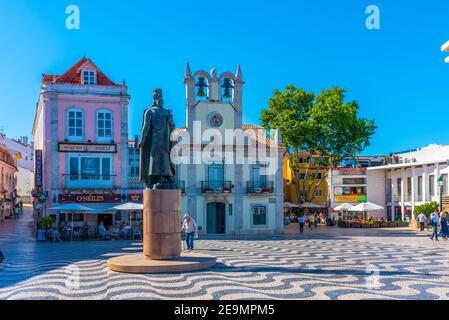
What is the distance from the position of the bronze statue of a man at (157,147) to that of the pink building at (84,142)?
1730 centimetres

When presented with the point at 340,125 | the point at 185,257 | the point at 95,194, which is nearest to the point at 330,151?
the point at 340,125

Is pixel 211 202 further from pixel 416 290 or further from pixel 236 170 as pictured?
pixel 416 290

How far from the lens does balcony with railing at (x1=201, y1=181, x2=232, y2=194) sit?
108 ft

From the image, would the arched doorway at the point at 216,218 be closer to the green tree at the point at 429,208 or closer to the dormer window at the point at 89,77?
the dormer window at the point at 89,77

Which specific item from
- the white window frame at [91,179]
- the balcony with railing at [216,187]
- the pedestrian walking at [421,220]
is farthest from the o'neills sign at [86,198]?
the pedestrian walking at [421,220]

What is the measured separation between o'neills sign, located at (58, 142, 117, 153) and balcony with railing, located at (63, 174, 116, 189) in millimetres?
1635

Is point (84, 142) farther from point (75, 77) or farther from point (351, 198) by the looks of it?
point (351, 198)

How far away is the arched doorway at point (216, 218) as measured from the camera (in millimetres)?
33188

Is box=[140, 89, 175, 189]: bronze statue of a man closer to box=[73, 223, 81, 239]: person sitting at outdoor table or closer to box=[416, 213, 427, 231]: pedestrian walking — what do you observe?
box=[73, 223, 81, 239]: person sitting at outdoor table

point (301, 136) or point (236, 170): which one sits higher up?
point (301, 136)

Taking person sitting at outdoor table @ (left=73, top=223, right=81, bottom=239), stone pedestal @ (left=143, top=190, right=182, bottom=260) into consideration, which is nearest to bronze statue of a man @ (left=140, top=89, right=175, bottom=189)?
stone pedestal @ (left=143, top=190, right=182, bottom=260)

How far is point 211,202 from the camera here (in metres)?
33.4

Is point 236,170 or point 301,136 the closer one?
point 236,170
